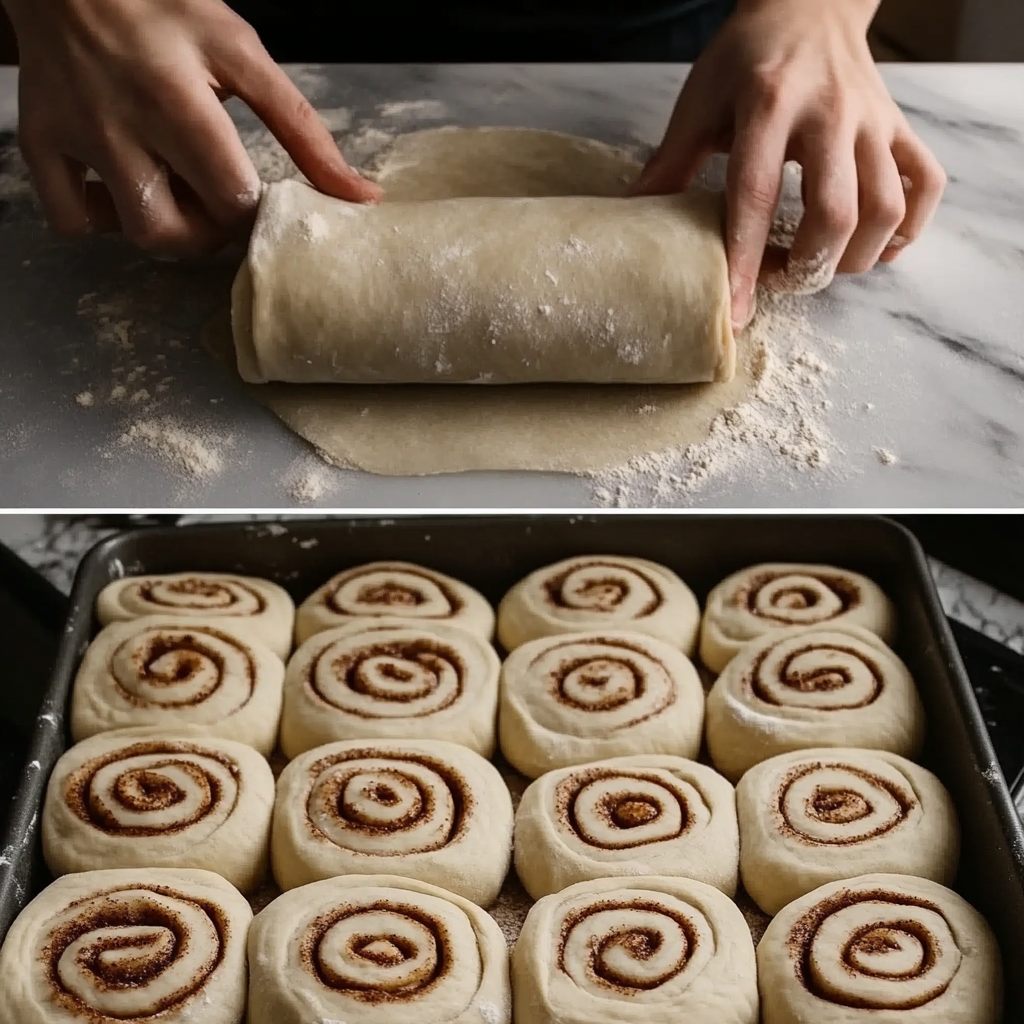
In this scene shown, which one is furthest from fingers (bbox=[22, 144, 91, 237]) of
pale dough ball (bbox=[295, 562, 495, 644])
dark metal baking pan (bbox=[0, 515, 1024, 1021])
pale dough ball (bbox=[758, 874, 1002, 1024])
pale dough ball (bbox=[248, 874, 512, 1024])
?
pale dough ball (bbox=[758, 874, 1002, 1024])

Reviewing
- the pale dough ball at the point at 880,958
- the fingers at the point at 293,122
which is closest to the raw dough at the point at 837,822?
the pale dough ball at the point at 880,958

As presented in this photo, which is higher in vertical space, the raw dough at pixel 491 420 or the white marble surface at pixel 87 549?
the raw dough at pixel 491 420

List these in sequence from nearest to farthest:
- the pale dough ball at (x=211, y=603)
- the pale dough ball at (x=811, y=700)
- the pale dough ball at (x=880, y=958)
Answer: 1. the pale dough ball at (x=880, y=958)
2. the pale dough ball at (x=811, y=700)
3. the pale dough ball at (x=211, y=603)

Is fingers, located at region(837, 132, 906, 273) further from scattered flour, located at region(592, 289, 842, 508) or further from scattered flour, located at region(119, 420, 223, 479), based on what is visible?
scattered flour, located at region(119, 420, 223, 479)

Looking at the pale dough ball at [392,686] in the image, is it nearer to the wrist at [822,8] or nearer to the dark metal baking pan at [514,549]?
the dark metal baking pan at [514,549]

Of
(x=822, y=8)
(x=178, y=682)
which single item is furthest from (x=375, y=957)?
(x=822, y=8)

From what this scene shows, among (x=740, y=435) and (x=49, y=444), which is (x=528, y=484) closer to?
(x=740, y=435)

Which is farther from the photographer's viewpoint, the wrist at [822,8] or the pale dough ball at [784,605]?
the pale dough ball at [784,605]
